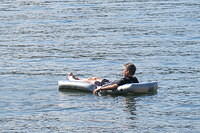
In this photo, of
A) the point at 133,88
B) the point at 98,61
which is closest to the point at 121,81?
the point at 133,88

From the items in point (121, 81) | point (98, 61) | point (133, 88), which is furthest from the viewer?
point (98, 61)

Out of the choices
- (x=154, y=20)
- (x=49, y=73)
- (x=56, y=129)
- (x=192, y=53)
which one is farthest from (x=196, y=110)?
(x=154, y=20)

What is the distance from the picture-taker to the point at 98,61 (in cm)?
2862

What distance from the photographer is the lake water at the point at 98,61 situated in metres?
20.2

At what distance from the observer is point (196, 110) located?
21.1 m

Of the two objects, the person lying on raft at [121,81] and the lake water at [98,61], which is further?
the person lying on raft at [121,81]

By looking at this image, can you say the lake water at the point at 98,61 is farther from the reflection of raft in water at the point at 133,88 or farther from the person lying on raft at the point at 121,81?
the person lying on raft at the point at 121,81

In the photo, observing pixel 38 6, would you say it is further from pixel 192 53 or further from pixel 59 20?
pixel 192 53

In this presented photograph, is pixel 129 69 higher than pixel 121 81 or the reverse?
higher

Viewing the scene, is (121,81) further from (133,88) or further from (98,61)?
(98,61)

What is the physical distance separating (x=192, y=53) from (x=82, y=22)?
1076 centimetres

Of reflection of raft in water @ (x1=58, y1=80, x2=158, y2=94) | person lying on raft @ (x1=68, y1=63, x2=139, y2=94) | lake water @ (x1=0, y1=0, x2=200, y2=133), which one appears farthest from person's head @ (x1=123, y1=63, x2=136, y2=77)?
lake water @ (x1=0, y1=0, x2=200, y2=133)

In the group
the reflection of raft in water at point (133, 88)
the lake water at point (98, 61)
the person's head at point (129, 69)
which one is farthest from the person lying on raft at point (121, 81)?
the lake water at point (98, 61)

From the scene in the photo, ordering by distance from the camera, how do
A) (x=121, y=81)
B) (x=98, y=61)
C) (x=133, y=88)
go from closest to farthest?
(x=133, y=88) < (x=121, y=81) < (x=98, y=61)
